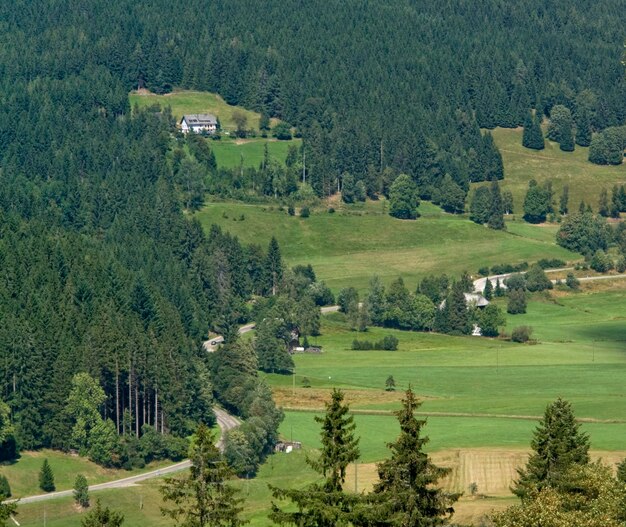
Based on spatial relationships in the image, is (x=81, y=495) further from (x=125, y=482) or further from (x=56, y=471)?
(x=56, y=471)

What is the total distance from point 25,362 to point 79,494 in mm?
27049

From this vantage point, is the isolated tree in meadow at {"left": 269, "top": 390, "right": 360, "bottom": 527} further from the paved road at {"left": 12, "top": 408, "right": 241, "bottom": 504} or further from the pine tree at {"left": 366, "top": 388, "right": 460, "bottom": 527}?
the paved road at {"left": 12, "top": 408, "right": 241, "bottom": 504}

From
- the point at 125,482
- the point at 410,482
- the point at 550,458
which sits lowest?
the point at 125,482

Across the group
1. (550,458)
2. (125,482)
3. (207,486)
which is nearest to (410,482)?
(207,486)

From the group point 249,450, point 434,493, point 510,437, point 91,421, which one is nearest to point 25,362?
point 91,421

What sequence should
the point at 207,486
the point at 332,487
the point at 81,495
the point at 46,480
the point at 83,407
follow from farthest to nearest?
the point at 83,407 → the point at 46,480 → the point at 81,495 → the point at 207,486 → the point at 332,487

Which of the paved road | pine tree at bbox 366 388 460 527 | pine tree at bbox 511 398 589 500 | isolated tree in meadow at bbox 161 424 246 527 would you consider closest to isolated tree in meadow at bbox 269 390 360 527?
pine tree at bbox 366 388 460 527

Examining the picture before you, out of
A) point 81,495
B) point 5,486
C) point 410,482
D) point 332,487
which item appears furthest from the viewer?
point 5,486

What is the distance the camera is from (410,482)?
86438mm

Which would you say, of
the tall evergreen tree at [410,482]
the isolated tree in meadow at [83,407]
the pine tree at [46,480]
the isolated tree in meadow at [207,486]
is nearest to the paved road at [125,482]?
the pine tree at [46,480]

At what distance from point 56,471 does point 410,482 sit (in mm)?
94844

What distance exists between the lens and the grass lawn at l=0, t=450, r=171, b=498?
171 metres

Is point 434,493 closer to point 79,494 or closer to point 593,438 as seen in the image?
point 79,494

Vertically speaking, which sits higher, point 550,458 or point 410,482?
point 410,482
